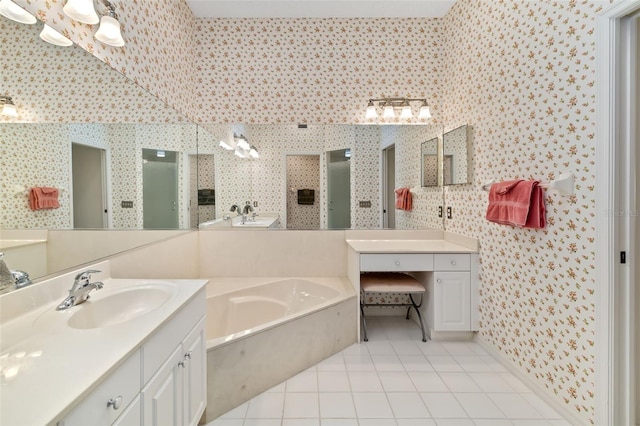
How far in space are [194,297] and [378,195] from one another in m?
2.10

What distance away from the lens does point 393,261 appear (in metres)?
2.51

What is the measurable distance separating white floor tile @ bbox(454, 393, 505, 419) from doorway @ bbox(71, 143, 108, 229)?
7.66 ft

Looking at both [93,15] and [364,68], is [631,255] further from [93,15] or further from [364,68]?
[93,15]

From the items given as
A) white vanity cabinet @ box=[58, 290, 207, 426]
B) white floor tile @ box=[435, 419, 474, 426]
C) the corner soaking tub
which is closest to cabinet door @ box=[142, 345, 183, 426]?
white vanity cabinet @ box=[58, 290, 207, 426]

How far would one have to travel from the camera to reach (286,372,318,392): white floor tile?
1.92 meters

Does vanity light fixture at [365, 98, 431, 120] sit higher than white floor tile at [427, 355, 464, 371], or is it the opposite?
vanity light fixture at [365, 98, 431, 120]

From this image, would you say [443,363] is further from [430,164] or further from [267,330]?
[430,164]

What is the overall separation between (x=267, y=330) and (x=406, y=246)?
4.74 feet

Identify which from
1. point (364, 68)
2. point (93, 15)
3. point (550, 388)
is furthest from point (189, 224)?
point (550, 388)

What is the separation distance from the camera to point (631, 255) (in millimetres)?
1403

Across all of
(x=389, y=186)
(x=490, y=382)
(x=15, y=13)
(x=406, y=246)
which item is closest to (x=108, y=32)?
(x=15, y=13)

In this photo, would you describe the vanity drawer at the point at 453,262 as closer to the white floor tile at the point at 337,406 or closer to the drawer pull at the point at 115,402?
the white floor tile at the point at 337,406

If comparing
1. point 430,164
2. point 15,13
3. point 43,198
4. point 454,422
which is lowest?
point 454,422

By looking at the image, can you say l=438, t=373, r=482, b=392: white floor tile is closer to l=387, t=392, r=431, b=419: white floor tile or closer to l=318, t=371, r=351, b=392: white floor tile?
l=387, t=392, r=431, b=419: white floor tile
